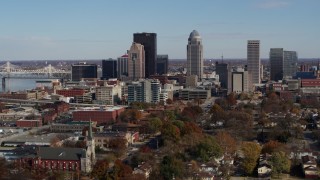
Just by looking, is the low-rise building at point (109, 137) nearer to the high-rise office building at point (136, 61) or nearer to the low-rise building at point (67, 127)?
the low-rise building at point (67, 127)

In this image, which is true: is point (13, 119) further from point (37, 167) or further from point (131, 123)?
point (37, 167)

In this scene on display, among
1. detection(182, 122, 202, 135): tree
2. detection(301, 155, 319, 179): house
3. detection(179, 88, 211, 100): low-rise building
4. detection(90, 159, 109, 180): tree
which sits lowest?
detection(301, 155, 319, 179): house

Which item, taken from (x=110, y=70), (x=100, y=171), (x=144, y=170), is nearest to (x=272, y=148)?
(x=144, y=170)

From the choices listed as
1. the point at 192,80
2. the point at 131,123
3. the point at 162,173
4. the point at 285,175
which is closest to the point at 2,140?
the point at 131,123

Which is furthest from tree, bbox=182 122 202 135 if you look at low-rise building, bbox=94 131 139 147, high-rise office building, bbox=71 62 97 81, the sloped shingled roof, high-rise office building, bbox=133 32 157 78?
high-rise office building, bbox=71 62 97 81

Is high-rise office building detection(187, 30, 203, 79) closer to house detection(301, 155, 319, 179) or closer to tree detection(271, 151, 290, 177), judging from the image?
house detection(301, 155, 319, 179)

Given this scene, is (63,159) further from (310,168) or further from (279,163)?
(310,168)
